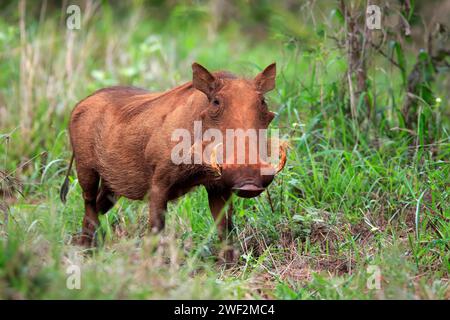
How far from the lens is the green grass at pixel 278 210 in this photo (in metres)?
3.70

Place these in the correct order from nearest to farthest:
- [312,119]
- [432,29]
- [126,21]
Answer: [312,119] → [432,29] → [126,21]

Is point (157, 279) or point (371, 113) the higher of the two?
point (371, 113)

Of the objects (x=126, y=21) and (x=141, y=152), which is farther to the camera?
(x=126, y=21)

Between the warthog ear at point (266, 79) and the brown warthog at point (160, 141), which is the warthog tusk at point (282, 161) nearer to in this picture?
the brown warthog at point (160, 141)

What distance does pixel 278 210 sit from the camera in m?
5.25

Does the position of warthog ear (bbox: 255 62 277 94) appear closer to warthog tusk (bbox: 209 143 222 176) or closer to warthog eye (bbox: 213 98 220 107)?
warthog eye (bbox: 213 98 220 107)

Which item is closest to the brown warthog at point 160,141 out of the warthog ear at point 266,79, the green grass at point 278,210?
the warthog ear at point 266,79

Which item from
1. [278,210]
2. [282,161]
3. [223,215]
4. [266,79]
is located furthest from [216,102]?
[278,210]

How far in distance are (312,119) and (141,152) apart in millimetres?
1662

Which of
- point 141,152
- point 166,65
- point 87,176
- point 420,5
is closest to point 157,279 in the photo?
point 141,152

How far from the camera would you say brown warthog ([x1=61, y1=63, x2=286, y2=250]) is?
13.5 feet

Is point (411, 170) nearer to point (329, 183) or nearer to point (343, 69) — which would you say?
point (329, 183)

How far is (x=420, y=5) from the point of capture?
488 inches
